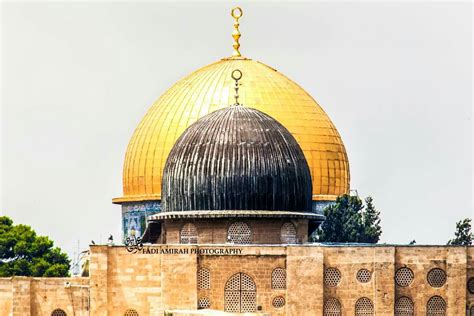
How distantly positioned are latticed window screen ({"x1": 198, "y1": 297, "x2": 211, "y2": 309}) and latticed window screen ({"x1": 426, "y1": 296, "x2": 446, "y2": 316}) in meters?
7.80

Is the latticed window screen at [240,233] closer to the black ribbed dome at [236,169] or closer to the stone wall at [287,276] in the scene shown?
the black ribbed dome at [236,169]

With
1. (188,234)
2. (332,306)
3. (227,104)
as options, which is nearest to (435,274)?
(332,306)

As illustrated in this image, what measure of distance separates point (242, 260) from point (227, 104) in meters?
17.4

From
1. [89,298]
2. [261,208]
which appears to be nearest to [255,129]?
[261,208]

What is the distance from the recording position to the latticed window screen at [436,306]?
290ft

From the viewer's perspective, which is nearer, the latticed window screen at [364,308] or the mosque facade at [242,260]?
the mosque facade at [242,260]

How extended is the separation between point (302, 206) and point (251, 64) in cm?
1711

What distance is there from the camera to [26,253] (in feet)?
350

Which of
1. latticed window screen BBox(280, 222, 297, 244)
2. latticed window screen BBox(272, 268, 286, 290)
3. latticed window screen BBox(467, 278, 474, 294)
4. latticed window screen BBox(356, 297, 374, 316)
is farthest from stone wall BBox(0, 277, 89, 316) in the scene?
latticed window screen BBox(467, 278, 474, 294)

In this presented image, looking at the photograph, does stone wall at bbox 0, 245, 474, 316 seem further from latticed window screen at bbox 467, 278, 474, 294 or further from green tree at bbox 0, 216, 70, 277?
green tree at bbox 0, 216, 70, 277

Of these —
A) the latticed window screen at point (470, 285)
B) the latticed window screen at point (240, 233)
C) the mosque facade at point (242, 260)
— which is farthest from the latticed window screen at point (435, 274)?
the latticed window screen at point (240, 233)

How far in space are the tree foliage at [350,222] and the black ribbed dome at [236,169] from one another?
1050cm

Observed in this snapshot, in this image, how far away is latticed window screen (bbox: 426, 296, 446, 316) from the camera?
8838cm

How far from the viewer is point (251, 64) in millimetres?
107375
